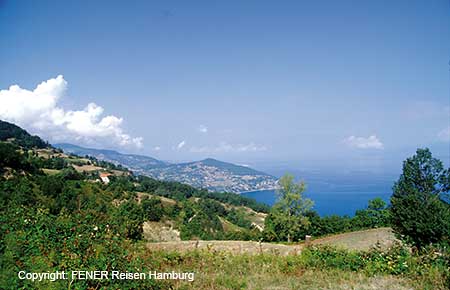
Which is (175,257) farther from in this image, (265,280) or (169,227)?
(169,227)

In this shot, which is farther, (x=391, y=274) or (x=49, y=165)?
(x=49, y=165)

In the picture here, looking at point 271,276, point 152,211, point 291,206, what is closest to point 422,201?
point 271,276

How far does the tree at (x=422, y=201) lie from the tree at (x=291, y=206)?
18.1 meters

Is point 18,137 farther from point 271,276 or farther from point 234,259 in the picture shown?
point 271,276

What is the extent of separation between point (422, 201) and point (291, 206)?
20.0 meters

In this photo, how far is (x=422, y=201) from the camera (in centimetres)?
991

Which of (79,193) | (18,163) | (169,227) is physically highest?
(18,163)

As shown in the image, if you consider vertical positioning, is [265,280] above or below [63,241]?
below

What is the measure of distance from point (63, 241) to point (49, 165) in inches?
3421

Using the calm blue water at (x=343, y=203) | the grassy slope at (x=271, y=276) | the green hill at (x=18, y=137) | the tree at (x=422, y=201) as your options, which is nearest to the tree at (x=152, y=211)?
the calm blue water at (x=343, y=203)

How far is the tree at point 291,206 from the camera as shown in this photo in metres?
28.6

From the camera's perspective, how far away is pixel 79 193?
5122 centimetres

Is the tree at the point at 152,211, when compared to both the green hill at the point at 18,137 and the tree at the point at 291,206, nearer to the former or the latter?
the tree at the point at 291,206

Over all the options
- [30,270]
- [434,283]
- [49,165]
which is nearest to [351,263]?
[434,283]
